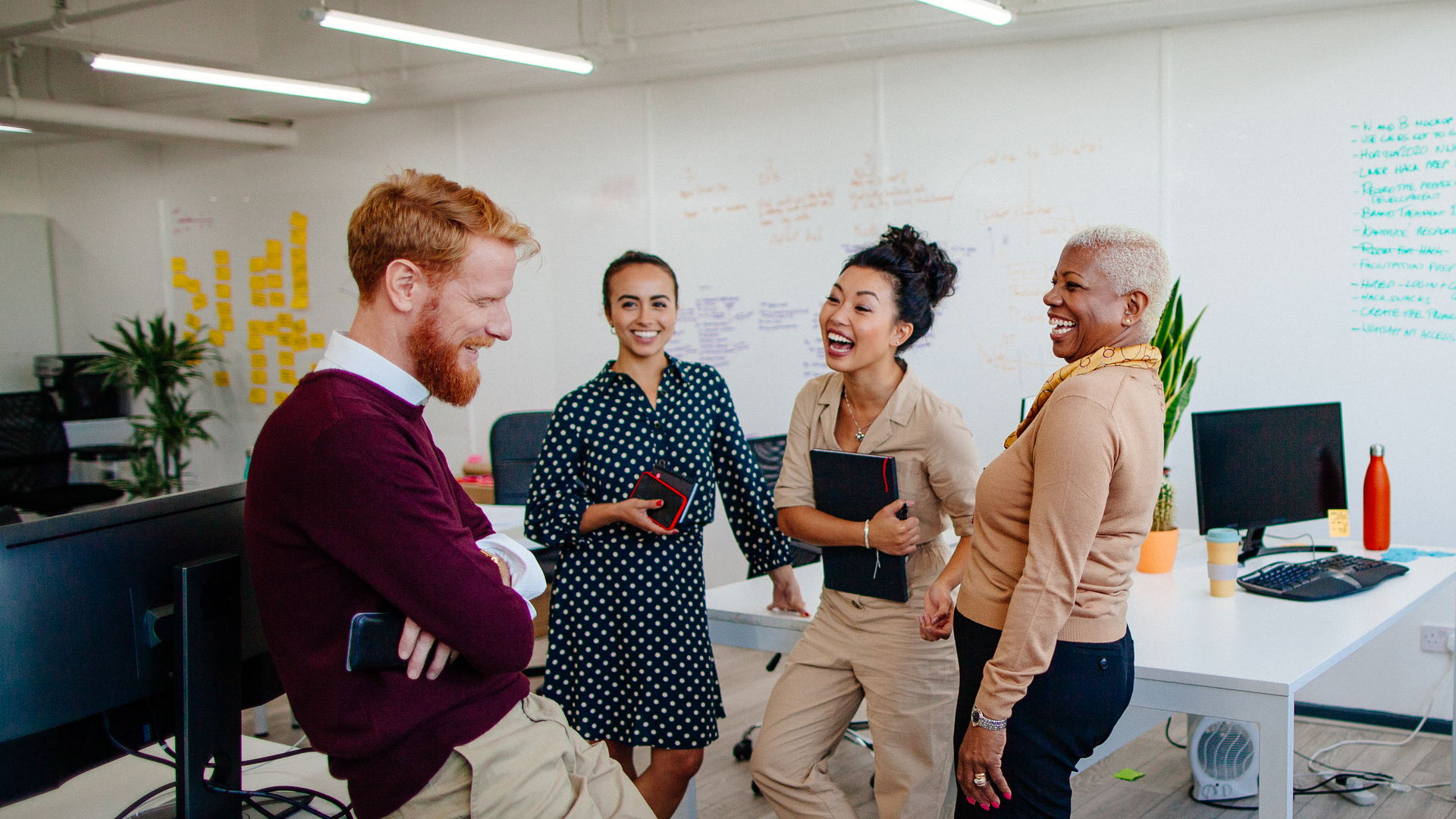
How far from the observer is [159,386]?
659 centimetres

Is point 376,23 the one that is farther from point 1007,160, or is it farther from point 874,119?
point 1007,160

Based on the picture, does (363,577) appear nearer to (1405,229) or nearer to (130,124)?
(1405,229)

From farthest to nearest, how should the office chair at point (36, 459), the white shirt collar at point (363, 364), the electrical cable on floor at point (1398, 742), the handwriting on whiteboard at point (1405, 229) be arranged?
the office chair at point (36, 459)
the handwriting on whiteboard at point (1405, 229)
the electrical cable on floor at point (1398, 742)
the white shirt collar at point (363, 364)

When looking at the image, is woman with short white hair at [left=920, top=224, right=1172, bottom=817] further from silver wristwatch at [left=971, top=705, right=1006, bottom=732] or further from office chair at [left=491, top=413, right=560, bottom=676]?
office chair at [left=491, top=413, right=560, bottom=676]

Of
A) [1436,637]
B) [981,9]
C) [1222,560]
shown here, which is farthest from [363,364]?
[1436,637]

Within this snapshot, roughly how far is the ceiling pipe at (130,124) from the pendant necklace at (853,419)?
5.37 meters

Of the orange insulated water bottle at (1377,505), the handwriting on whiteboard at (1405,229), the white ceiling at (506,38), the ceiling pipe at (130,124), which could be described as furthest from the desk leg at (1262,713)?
the ceiling pipe at (130,124)

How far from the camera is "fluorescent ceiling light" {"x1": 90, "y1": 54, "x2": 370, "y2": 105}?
187 inches

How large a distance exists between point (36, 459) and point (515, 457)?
4.21 metres

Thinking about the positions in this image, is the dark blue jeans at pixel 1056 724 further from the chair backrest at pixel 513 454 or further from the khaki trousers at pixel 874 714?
the chair backrest at pixel 513 454

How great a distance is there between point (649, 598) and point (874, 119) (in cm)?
308

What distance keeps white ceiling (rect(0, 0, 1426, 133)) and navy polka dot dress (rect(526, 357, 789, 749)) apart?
2644 millimetres

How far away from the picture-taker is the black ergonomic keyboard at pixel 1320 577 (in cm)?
252

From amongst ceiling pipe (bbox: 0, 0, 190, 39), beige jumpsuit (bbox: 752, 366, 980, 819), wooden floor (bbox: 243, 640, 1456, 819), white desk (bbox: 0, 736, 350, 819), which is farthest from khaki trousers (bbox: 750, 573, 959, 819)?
ceiling pipe (bbox: 0, 0, 190, 39)
